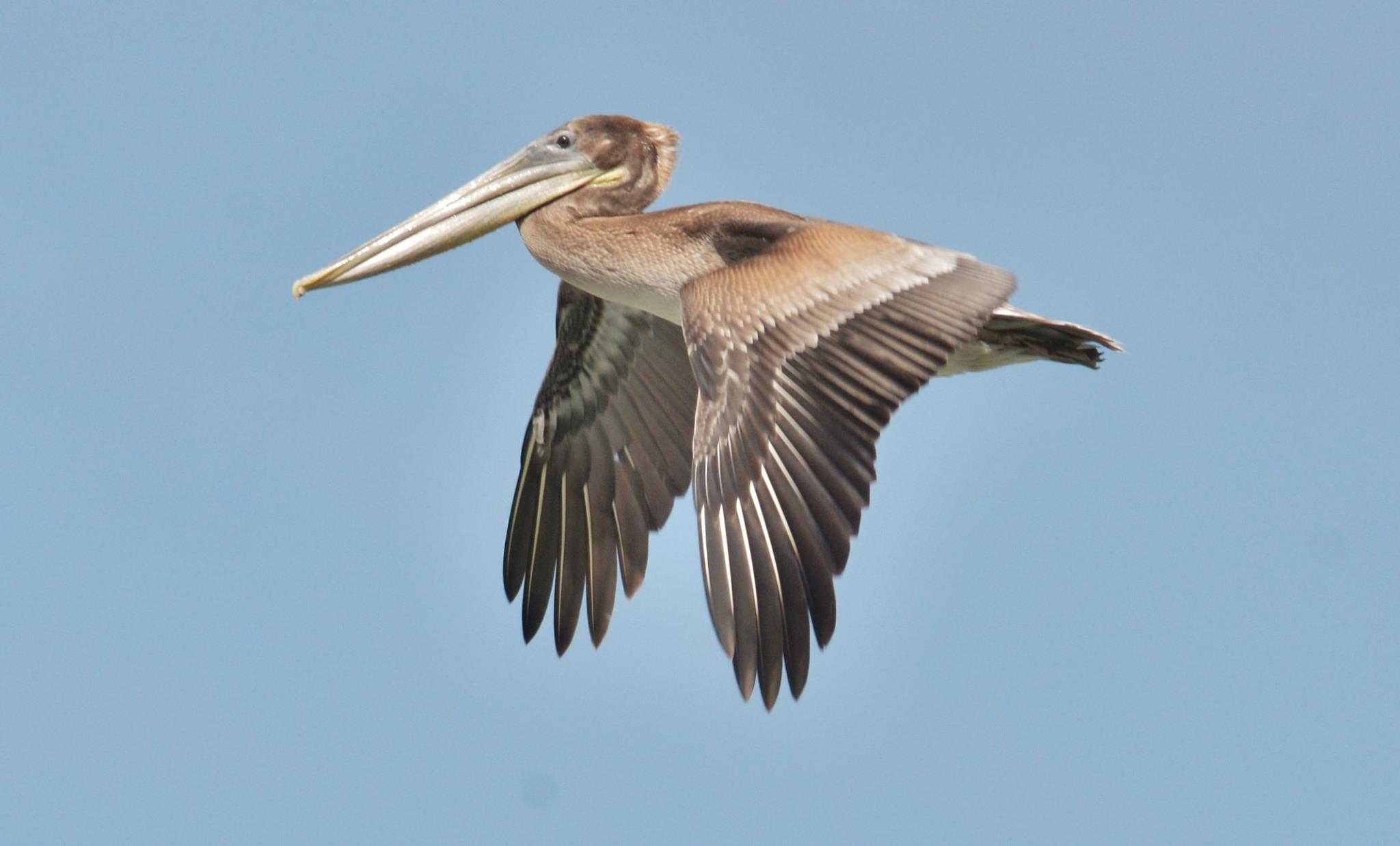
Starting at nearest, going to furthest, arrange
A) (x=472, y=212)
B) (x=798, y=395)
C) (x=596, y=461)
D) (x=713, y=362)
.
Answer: (x=798, y=395)
(x=713, y=362)
(x=472, y=212)
(x=596, y=461)

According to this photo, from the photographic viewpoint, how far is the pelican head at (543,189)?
32.9 feet

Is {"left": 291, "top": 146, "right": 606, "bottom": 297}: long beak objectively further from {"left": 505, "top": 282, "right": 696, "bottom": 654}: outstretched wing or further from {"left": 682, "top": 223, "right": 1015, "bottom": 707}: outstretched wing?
{"left": 682, "top": 223, "right": 1015, "bottom": 707}: outstretched wing

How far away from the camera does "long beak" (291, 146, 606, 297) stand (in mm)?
9984

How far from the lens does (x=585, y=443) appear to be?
10.7m

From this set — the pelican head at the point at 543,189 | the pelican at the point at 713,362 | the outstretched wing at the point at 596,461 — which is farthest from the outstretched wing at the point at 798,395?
the outstretched wing at the point at 596,461

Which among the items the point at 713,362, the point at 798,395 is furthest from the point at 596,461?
the point at 798,395

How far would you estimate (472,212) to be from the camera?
1019 centimetres

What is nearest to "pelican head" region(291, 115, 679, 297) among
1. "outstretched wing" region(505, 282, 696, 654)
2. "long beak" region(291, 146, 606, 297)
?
"long beak" region(291, 146, 606, 297)

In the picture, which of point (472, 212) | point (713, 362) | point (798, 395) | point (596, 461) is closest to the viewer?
point (798, 395)

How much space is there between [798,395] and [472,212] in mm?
2812

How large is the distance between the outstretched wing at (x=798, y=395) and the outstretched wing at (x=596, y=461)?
1.83 metres

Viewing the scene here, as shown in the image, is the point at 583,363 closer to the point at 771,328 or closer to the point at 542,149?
the point at 542,149

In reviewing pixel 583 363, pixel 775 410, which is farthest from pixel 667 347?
pixel 775 410

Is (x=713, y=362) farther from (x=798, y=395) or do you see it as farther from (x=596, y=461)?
(x=596, y=461)
